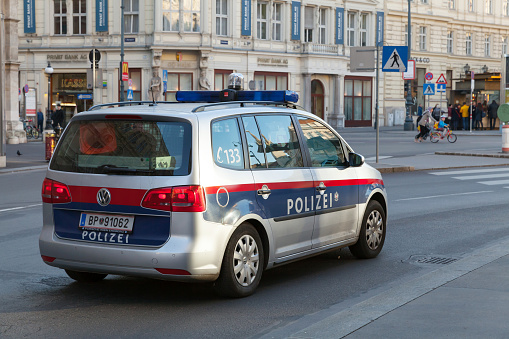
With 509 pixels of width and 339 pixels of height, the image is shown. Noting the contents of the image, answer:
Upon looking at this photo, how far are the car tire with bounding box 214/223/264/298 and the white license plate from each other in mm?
804

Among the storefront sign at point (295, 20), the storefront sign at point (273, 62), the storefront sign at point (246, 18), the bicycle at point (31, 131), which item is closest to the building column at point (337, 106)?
the storefront sign at point (295, 20)

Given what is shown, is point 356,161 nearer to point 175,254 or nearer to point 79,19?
point 175,254

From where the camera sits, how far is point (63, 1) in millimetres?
50469

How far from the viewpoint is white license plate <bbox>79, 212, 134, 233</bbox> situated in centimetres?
649

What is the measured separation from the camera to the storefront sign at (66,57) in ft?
163

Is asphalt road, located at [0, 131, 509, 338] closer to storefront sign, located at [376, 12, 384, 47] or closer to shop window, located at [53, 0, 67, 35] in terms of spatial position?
shop window, located at [53, 0, 67, 35]

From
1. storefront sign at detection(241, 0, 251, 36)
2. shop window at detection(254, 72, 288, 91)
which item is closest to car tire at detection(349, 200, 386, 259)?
storefront sign at detection(241, 0, 251, 36)

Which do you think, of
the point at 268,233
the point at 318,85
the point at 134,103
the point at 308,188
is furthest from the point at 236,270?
the point at 318,85

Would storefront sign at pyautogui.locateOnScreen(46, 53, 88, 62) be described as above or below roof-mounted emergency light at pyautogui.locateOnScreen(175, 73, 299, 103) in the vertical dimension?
above

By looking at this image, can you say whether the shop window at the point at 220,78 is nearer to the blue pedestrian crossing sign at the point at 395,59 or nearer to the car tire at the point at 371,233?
the blue pedestrian crossing sign at the point at 395,59

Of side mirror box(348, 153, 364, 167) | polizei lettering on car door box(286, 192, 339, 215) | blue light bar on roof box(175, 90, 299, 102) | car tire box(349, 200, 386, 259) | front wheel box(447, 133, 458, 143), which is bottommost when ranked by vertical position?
car tire box(349, 200, 386, 259)

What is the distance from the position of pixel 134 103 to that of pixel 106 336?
2.46 metres

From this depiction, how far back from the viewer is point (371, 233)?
8742 millimetres

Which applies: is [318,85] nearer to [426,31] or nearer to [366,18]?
[366,18]
